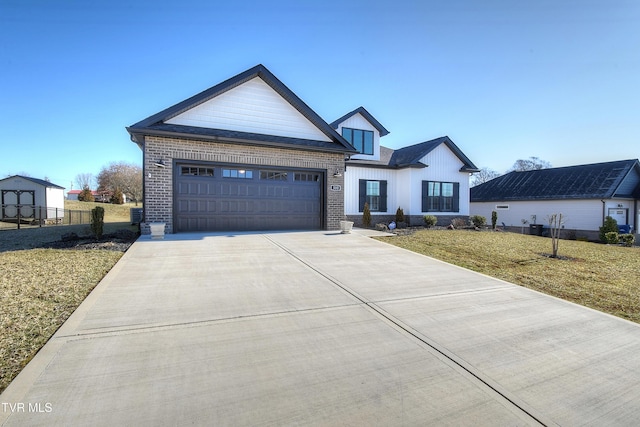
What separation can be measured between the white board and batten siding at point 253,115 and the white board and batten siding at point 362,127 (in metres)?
5.25

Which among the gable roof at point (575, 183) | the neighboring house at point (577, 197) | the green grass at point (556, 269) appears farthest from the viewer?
the gable roof at point (575, 183)

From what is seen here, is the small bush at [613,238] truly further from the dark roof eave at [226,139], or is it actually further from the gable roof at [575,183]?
→ the dark roof eave at [226,139]

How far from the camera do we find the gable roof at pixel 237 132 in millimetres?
9445

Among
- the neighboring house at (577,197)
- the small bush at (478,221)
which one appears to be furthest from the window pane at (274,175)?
the neighboring house at (577,197)

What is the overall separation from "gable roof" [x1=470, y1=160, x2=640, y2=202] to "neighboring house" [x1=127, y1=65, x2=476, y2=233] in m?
19.1

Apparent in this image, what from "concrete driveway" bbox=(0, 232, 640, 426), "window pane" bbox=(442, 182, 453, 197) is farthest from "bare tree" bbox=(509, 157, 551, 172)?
"concrete driveway" bbox=(0, 232, 640, 426)

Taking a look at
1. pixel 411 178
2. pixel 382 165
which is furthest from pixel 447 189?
pixel 382 165

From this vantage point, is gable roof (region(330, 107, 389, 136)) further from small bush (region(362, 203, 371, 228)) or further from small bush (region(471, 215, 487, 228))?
small bush (region(471, 215, 487, 228))

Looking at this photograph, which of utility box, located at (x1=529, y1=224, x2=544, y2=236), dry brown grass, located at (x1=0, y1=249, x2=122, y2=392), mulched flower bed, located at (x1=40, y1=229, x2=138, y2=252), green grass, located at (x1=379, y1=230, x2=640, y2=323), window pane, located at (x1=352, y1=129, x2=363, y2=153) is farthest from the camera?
utility box, located at (x1=529, y1=224, x2=544, y2=236)

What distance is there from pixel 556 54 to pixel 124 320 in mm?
14620

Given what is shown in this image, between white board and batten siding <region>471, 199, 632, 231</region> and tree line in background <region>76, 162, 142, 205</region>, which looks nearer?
white board and batten siding <region>471, 199, 632, 231</region>

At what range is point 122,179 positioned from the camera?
144ft

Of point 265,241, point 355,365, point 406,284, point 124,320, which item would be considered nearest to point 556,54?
point 406,284

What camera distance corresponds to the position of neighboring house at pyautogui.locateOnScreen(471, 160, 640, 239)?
19641 millimetres
